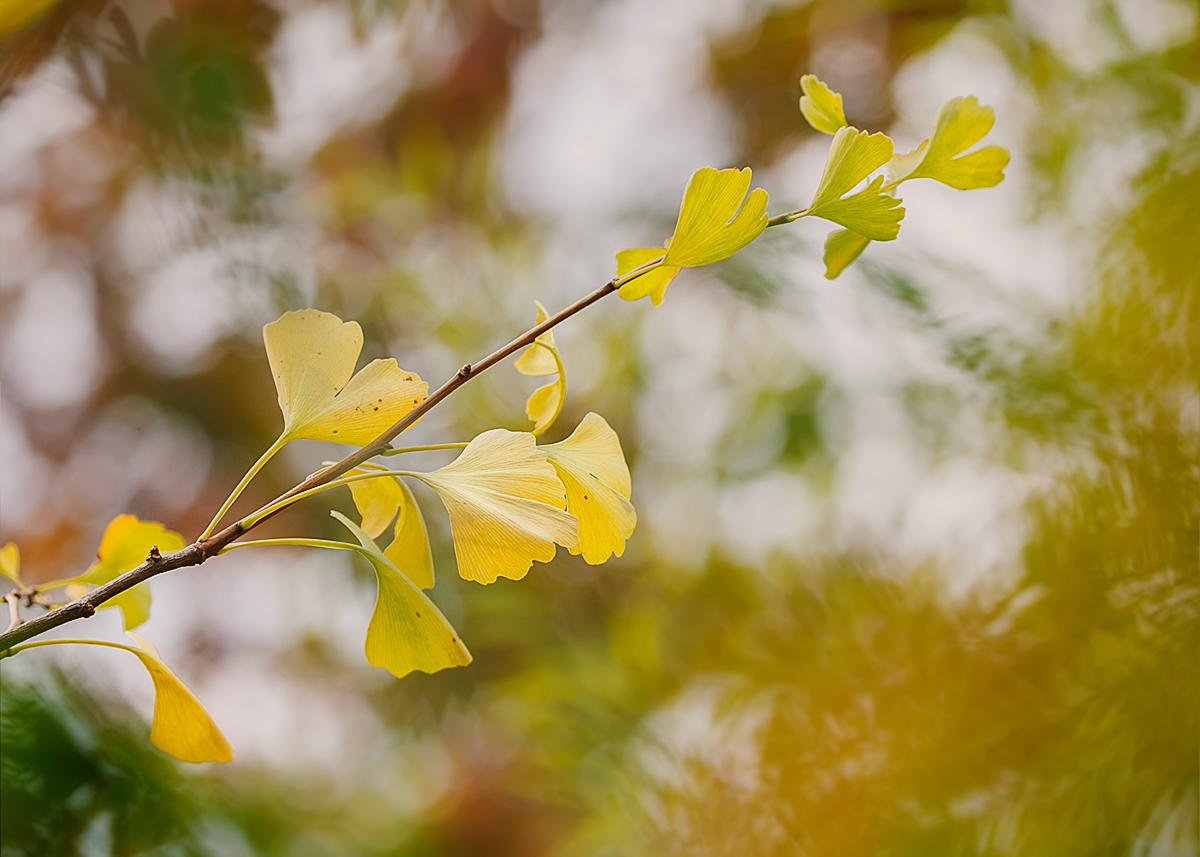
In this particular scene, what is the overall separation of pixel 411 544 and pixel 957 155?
0.12 m

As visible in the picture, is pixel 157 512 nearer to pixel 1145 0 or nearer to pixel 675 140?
pixel 675 140

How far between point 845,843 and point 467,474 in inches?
11.8

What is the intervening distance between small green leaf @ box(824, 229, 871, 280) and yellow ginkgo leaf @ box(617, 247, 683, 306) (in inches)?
1.2

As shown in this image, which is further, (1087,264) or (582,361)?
(582,361)

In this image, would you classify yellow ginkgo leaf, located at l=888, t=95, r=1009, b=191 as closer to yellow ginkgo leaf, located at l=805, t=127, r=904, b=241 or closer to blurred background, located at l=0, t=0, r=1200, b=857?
yellow ginkgo leaf, located at l=805, t=127, r=904, b=241

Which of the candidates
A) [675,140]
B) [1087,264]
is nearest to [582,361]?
[675,140]

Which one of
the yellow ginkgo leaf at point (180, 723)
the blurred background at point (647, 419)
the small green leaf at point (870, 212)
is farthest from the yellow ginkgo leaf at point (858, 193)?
the blurred background at point (647, 419)

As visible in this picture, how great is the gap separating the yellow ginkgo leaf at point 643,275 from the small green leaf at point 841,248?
0.10 ft

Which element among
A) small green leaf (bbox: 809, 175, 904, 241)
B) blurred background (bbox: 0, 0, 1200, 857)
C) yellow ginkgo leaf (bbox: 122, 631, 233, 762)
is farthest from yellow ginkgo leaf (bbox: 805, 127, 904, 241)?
blurred background (bbox: 0, 0, 1200, 857)

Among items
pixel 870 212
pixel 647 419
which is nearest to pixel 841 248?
pixel 870 212

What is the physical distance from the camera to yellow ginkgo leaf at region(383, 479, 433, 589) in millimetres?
129

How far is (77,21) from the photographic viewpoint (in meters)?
0.37

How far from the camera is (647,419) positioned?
22.0 inches

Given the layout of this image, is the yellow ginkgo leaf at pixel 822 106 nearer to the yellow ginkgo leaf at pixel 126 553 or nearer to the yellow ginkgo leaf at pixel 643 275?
the yellow ginkgo leaf at pixel 643 275
